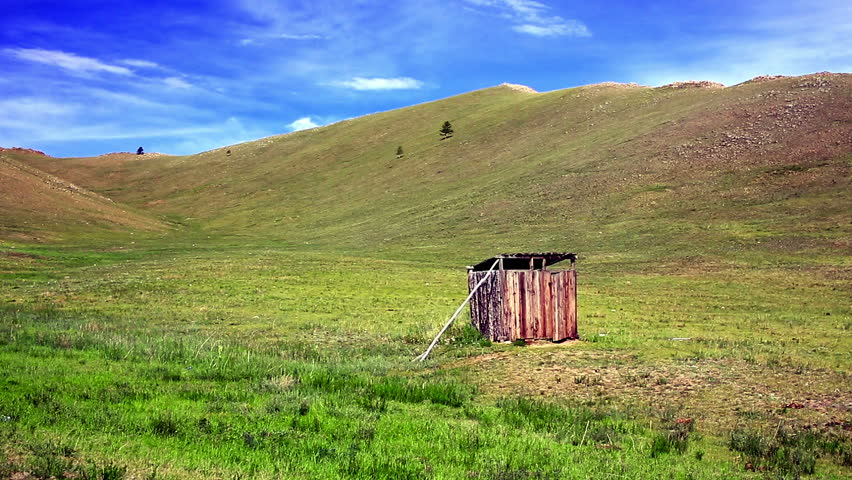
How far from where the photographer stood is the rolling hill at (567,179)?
178ft

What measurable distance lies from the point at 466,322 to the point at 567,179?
54881mm

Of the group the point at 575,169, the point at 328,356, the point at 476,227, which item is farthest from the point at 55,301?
the point at 575,169

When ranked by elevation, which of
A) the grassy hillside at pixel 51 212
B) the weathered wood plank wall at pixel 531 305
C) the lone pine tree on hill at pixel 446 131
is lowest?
the weathered wood plank wall at pixel 531 305

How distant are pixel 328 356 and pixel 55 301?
691 inches

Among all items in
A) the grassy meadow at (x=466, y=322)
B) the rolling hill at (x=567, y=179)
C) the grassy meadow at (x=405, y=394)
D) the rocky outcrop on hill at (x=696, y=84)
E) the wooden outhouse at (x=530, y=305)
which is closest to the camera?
the grassy meadow at (x=405, y=394)

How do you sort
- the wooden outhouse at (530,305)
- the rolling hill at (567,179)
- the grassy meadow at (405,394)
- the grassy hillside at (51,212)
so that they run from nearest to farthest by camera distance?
the grassy meadow at (405,394), the wooden outhouse at (530,305), the rolling hill at (567,179), the grassy hillside at (51,212)

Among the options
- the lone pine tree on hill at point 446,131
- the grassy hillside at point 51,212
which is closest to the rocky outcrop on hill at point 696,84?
the lone pine tree on hill at point 446,131

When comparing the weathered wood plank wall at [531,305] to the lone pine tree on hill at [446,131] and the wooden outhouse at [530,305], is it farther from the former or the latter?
the lone pine tree on hill at [446,131]

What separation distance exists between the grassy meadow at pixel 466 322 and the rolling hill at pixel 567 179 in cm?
49

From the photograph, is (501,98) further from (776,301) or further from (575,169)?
(776,301)

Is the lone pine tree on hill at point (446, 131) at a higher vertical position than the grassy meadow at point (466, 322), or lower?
higher

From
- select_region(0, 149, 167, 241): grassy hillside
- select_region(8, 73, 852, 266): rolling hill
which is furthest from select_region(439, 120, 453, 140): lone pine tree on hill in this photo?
select_region(0, 149, 167, 241): grassy hillside

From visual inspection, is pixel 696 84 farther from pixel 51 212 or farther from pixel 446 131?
pixel 51 212

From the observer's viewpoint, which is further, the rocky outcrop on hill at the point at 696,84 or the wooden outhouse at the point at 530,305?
the rocky outcrop on hill at the point at 696,84
